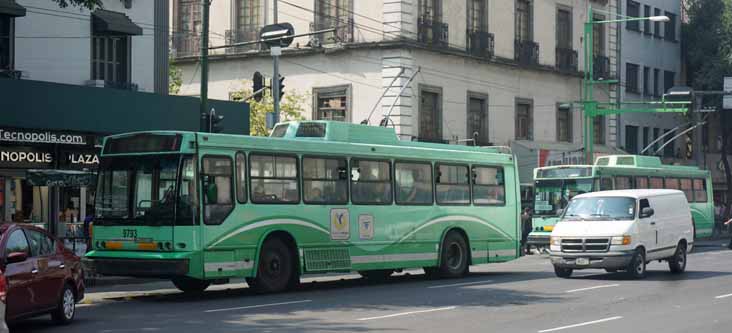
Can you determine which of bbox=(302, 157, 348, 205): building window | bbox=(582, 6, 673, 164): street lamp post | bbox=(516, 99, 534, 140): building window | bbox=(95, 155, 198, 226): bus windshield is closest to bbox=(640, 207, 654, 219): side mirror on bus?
bbox=(302, 157, 348, 205): building window

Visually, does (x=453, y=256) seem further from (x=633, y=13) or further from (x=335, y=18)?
(x=633, y=13)

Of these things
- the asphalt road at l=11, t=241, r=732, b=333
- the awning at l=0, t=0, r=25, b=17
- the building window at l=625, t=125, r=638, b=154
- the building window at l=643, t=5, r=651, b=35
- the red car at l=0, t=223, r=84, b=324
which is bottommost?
the asphalt road at l=11, t=241, r=732, b=333

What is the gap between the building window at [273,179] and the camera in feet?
73.9

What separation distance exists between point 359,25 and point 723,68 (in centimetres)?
2853

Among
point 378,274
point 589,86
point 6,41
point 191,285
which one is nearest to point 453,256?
point 378,274

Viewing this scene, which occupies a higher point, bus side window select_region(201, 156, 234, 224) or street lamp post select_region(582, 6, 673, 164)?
street lamp post select_region(582, 6, 673, 164)

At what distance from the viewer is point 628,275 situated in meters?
26.8

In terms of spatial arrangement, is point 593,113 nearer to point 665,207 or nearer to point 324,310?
point 665,207

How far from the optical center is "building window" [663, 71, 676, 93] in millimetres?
69688

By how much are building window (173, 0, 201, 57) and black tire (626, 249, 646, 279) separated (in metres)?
27.7

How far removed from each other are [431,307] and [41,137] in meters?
13.9

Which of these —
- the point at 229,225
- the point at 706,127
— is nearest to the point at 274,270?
the point at 229,225

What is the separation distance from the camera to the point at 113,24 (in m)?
32.2

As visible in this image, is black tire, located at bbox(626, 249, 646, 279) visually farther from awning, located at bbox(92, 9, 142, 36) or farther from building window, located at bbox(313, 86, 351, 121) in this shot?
building window, located at bbox(313, 86, 351, 121)
